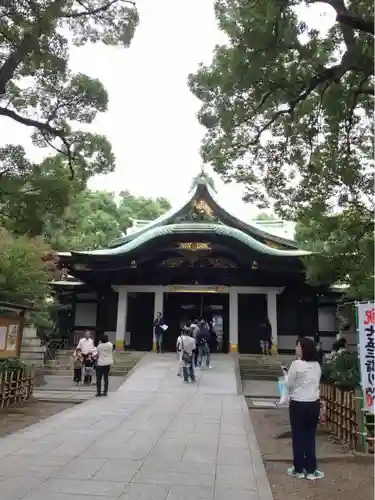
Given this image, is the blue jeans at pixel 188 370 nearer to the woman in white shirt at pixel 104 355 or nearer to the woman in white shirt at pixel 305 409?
the woman in white shirt at pixel 104 355

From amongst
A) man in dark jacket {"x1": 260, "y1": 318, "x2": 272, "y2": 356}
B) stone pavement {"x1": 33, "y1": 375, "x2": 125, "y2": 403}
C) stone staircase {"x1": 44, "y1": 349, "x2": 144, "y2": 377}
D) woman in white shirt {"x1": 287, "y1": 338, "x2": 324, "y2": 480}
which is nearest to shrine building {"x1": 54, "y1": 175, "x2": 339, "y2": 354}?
man in dark jacket {"x1": 260, "y1": 318, "x2": 272, "y2": 356}

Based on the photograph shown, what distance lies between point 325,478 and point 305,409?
0.88 m

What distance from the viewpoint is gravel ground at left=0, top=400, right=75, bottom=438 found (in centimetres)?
734

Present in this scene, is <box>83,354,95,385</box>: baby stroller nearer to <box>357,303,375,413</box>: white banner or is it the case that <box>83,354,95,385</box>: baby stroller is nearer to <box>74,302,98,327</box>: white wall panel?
<box>74,302,98,327</box>: white wall panel

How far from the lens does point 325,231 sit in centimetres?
897

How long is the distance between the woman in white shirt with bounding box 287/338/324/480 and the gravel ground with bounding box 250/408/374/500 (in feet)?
0.61

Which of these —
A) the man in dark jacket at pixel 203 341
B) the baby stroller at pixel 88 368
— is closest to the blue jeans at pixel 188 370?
the man in dark jacket at pixel 203 341

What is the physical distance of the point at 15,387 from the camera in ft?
31.7

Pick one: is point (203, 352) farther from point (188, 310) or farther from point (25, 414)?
point (25, 414)

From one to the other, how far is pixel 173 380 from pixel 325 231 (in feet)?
22.4

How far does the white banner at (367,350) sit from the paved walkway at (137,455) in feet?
5.06

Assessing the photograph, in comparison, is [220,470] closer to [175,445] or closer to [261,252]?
[175,445]

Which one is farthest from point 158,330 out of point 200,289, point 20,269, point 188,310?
point 20,269

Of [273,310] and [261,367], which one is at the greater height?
[273,310]
